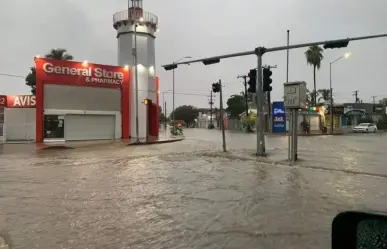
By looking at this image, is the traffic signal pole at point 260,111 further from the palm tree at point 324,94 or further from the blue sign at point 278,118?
the palm tree at point 324,94

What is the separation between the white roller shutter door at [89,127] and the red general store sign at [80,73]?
3315 mm

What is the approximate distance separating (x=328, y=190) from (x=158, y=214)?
475 cm

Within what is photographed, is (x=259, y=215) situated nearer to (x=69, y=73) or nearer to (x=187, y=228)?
(x=187, y=228)

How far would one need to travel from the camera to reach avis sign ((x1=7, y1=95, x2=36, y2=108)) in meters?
36.8

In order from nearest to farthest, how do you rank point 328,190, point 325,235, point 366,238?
point 366,238, point 325,235, point 328,190

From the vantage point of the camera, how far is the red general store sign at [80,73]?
35094 mm

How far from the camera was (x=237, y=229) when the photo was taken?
6.30m

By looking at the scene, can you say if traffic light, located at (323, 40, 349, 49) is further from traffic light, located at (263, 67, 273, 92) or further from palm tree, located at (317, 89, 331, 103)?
palm tree, located at (317, 89, 331, 103)

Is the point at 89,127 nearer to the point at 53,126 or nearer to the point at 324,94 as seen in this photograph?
the point at 53,126

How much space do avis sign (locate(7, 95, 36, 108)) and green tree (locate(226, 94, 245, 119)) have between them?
Result: 228 feet

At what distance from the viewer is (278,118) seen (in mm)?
58812

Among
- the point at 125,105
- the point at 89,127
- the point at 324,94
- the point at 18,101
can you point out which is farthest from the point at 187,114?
the point at 18,101

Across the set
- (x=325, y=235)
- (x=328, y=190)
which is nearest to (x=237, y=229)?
(x=325, y=235)

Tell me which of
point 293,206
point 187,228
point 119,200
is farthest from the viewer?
point 119,200
